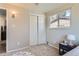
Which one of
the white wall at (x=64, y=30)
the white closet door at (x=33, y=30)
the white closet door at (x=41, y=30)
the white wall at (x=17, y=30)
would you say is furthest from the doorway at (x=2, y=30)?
the white wall at (x=64, y=30)

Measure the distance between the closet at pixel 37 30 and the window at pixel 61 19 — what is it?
17cm

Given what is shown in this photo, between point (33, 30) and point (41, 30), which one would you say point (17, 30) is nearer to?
point (33, 30)

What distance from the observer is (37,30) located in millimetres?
1557

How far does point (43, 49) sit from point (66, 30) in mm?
484

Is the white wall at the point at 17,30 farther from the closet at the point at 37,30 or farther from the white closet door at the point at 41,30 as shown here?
the white closet door at the point at 41,30

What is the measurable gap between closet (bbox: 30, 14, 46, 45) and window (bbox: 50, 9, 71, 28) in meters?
A: 0.17

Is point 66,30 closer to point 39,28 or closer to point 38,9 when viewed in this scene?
point 39,28

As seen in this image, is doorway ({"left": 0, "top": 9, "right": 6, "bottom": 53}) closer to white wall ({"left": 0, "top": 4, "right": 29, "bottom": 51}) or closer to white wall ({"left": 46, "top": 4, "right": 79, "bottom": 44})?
white wall ({"left": 0, "top": 4, "right": 29, "bottom": 51})

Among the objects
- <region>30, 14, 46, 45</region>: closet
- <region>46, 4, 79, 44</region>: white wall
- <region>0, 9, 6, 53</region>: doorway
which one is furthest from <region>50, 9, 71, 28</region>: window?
<region>0, 9, 6, 53</region>: doorway

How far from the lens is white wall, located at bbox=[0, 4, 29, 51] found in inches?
57.4

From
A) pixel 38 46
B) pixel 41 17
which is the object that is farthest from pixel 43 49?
pixel 41 17

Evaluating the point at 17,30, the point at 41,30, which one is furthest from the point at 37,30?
the point at 17,30

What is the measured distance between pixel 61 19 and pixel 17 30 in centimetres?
72

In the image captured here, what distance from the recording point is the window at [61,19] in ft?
4.64
